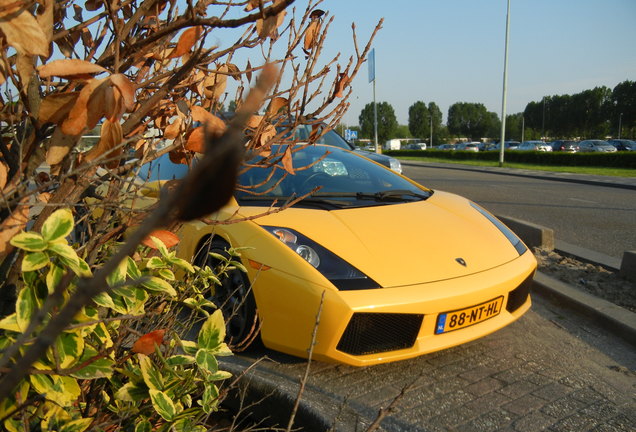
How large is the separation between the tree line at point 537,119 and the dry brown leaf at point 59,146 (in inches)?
2384

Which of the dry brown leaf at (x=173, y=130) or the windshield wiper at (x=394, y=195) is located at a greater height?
the dry brown leaf at (x=173, y=130)

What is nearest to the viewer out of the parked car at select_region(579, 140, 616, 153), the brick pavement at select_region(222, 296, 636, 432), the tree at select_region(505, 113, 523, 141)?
the brick pavement at select_region(222, 296, 636, 432)

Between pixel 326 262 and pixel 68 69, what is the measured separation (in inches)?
73.6

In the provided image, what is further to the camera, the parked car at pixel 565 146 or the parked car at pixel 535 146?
the parked car at pixel 535 146

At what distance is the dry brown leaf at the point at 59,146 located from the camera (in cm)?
104

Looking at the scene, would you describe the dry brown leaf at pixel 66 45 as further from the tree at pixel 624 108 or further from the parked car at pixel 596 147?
the tree at pixel 624 108

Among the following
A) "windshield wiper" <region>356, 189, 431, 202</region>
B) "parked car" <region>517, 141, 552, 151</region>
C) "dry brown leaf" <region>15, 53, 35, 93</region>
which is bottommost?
"parked car" <region>517, 141, 552, 151</region>

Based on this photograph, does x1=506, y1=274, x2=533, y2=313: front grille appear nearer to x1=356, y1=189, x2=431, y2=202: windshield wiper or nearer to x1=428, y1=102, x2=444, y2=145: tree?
x1=356, y1=189, x2=431, y2=202: windshield wiper

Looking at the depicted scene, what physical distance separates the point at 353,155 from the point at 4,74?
3.50 m

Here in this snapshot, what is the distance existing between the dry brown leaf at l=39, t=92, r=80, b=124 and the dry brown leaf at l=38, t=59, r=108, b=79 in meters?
0.06

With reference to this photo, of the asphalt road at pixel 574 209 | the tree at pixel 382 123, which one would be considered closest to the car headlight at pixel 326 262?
the asphalt road at pixel 574 209

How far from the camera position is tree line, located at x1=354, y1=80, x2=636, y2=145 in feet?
241

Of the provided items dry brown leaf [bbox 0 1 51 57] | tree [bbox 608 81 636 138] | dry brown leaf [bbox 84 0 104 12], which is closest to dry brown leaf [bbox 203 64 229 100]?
dry brown leaf [bbox 84 0 104 12]

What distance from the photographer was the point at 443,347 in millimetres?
2627
